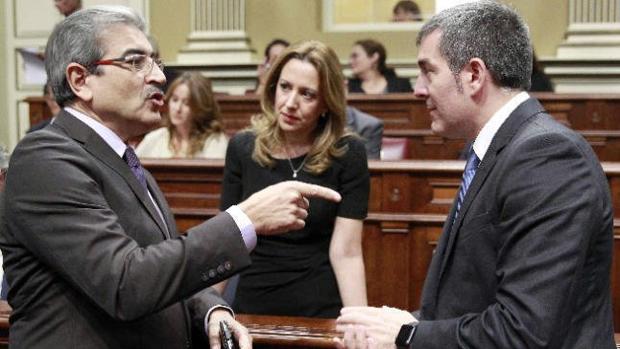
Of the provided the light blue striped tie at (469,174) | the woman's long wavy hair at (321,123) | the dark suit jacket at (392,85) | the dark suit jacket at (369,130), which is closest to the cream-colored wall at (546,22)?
the dark suit jacket at (392,85)

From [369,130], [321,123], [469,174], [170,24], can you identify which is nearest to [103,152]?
[469,174]

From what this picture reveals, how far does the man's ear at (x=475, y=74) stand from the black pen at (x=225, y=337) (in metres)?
0.64

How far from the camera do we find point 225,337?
1689 mm

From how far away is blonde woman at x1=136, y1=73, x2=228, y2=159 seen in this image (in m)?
4.31

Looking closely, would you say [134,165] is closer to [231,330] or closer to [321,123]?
[231,330]

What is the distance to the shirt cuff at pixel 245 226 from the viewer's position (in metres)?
1.56

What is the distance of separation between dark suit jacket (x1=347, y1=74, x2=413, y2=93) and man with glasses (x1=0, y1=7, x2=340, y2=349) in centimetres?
486

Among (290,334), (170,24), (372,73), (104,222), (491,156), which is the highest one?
(170,24)

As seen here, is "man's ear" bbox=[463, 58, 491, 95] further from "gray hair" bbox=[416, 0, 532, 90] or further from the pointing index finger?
the pointing index finger

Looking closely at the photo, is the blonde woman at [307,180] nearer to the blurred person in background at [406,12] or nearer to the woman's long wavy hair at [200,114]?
the woman's long wavy hair at [200,114]

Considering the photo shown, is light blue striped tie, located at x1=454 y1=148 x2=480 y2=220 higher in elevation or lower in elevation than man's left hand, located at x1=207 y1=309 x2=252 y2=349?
higher

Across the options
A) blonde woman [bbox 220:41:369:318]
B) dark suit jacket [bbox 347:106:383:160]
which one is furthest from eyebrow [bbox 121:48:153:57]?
dark suit jacket [bbox 347:106:383:160]

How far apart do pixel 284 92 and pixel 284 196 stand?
1.10 m

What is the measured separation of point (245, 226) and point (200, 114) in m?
2.82
